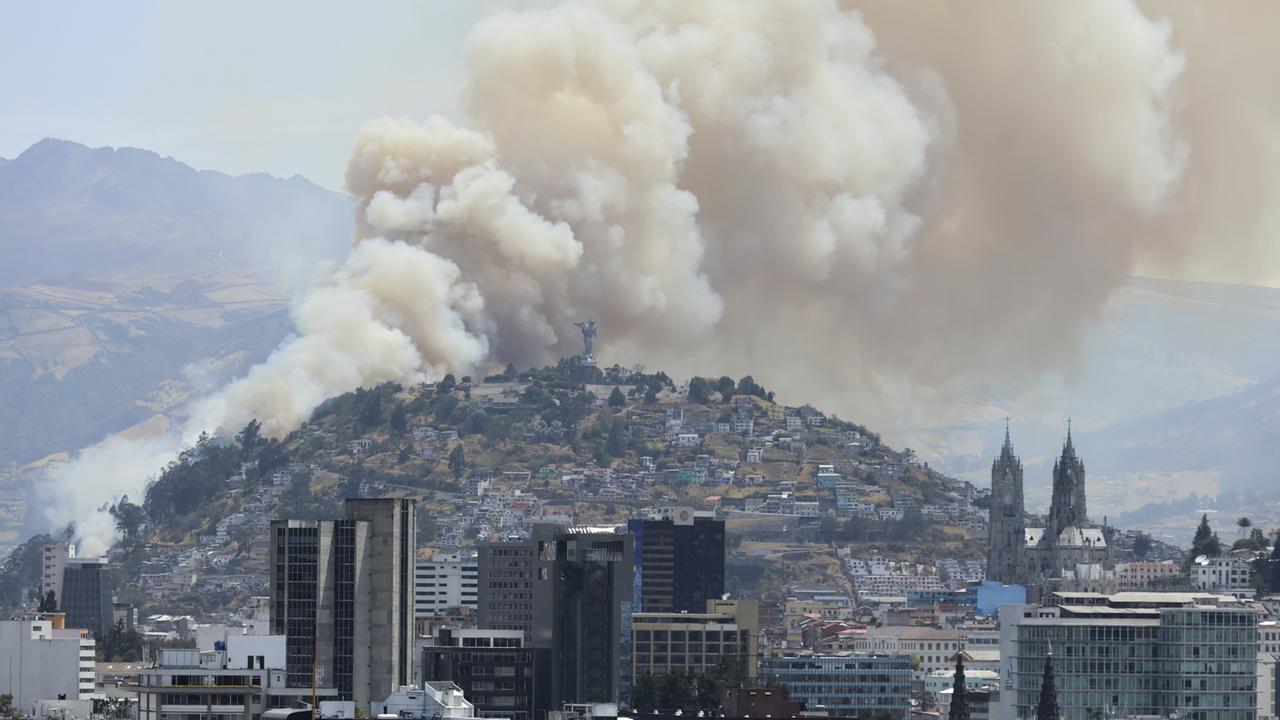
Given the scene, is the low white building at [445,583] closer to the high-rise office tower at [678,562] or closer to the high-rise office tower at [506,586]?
the high-rise office tower at [678,562]

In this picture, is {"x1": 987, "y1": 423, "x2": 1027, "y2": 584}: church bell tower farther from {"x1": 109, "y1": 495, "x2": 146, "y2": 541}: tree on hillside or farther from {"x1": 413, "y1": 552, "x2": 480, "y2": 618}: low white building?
{"x1": 109, "y1": 495, "x2": 146, "y2": 541}: tree on hillside

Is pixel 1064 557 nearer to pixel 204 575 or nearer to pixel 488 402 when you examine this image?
pixel 488 402

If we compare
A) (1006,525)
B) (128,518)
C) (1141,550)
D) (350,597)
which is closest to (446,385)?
(128,518)

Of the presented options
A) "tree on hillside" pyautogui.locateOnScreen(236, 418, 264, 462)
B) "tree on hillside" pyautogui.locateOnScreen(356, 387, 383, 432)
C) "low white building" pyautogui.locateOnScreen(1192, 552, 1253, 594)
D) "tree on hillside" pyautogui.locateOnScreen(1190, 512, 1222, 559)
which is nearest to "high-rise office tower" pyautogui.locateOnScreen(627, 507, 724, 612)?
"low white building" pyautogui.locateOnScreen(1192, 552, 1253, 594)

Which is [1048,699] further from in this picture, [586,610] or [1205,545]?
[1205,545]

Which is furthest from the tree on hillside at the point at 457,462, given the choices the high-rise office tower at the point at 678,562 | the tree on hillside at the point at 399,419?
the high-rise office tower at the point at 678,562

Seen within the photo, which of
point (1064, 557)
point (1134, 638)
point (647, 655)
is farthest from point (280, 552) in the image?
point (1064, 557)
